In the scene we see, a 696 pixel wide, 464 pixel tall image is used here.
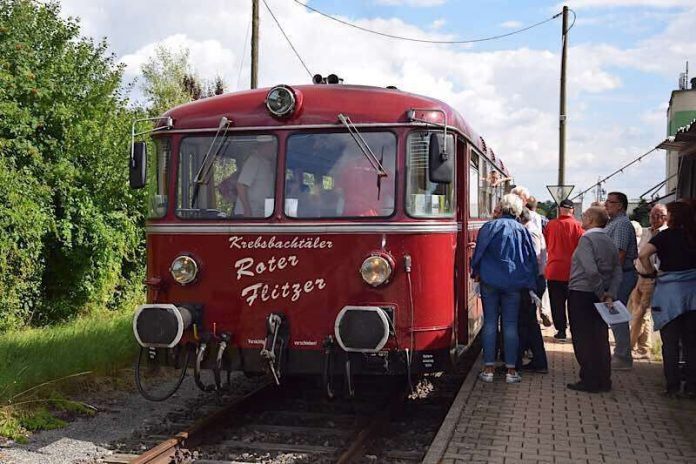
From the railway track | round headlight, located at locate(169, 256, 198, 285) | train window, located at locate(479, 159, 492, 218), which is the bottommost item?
the railway track

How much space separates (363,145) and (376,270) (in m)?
1.02

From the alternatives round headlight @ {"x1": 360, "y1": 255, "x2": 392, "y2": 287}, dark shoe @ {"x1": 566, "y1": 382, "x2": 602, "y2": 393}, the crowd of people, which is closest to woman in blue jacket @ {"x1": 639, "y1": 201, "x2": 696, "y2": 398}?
the crowd of people

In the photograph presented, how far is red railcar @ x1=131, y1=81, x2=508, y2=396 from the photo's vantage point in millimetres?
6090

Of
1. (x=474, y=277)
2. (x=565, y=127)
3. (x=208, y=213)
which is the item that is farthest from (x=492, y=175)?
(x=565, y=127)

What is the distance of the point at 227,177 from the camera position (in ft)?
21.4

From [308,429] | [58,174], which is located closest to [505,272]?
[308,429]

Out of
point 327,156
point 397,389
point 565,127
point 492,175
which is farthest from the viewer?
point 565,127

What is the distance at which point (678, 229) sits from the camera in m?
7.06

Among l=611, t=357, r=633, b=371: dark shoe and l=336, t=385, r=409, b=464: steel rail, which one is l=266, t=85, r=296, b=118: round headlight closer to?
l=336, t=385, r=409, b=464: steel rail

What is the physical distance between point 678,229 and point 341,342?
11.1ft

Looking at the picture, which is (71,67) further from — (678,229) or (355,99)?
(678,229)

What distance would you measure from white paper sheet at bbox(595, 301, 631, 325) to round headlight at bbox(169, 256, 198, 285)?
3.62 m

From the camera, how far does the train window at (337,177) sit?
20.3ft

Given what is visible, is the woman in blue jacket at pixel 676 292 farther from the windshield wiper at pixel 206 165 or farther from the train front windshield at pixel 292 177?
the windshield wiper at pixel 206 165
